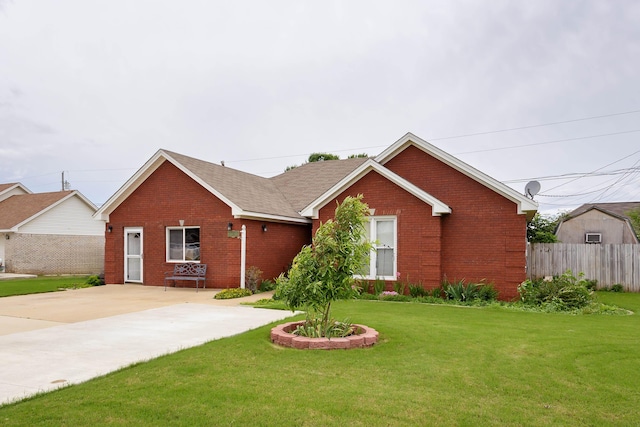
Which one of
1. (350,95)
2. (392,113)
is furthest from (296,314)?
(392,113)

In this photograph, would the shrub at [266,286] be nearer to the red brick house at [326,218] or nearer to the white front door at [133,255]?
the red brick house at [326,218]

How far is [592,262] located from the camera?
59.2 feet

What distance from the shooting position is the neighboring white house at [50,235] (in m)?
Answer: 25.9

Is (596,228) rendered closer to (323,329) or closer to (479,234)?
(479,234)

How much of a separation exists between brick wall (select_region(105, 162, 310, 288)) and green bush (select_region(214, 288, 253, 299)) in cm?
124

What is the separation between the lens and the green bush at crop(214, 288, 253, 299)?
47.6 feet

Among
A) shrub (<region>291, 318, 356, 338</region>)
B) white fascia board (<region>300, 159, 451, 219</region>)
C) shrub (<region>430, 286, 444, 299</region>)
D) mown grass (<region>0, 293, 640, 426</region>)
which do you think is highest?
white fascia board (<region>300, 159, 451, 219</region>)

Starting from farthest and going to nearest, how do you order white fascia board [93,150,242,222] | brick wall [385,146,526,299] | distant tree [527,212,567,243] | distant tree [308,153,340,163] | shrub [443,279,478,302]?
distant tree [308,153,340,163]
distant tree [527,212,567,243]
white fascia board [93,150,242,222]
brick wall [385,146,526,299]
shrub [443,279,478,302]

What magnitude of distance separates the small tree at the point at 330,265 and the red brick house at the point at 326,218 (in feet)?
23.6

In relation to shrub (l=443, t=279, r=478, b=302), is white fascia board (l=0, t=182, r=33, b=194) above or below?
above

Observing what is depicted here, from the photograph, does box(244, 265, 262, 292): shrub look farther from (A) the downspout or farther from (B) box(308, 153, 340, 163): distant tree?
(B) box(308, 153, 340, 163): distant tree

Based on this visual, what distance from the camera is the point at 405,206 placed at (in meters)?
15.1

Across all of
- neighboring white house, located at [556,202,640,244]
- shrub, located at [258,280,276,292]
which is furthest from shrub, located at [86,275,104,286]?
neighboring white house, located at [556,202,640,244]

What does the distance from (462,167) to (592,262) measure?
739 centimetres
